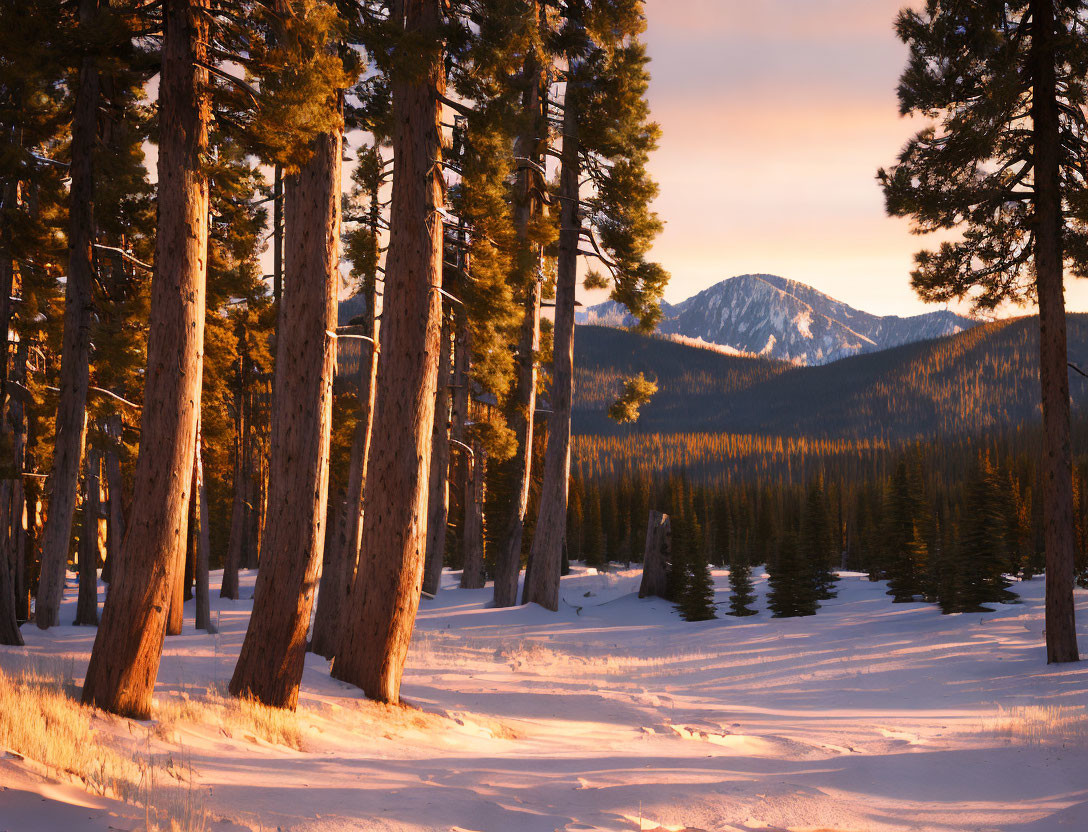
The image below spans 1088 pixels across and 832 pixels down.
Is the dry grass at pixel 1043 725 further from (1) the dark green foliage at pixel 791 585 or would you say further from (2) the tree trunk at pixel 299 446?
(1) the dark green foliage at pixel 791 585

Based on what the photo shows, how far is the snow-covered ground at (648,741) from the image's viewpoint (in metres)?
5.33

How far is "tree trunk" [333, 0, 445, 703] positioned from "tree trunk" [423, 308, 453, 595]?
414 inches

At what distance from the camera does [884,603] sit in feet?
75.0

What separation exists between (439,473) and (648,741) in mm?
12736

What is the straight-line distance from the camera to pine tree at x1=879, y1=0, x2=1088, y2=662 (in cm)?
1222

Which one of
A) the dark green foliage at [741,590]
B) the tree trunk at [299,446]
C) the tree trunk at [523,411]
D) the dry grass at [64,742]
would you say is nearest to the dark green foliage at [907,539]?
the dark green foliage at [741,590]

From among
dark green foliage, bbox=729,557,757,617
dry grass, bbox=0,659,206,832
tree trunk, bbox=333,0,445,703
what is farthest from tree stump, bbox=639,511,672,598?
dry grass, bbox=0,659,206,832

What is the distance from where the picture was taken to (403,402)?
8.76 meters

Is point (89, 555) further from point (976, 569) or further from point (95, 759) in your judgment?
point (976, 569)

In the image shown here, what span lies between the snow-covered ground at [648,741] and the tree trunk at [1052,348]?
3.29 feet

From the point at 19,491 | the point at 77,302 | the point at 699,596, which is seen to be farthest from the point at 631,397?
the point at 19,491

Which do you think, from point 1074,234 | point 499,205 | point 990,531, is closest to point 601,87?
point 499,205

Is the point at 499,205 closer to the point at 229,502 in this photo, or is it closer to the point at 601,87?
the point at 601,87

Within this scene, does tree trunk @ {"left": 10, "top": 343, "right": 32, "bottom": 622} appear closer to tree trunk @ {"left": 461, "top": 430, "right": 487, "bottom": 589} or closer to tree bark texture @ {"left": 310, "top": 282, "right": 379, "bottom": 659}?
tree bark texture @ {"left": 310, "top": 282, "right": 379, "bottom": 659}
